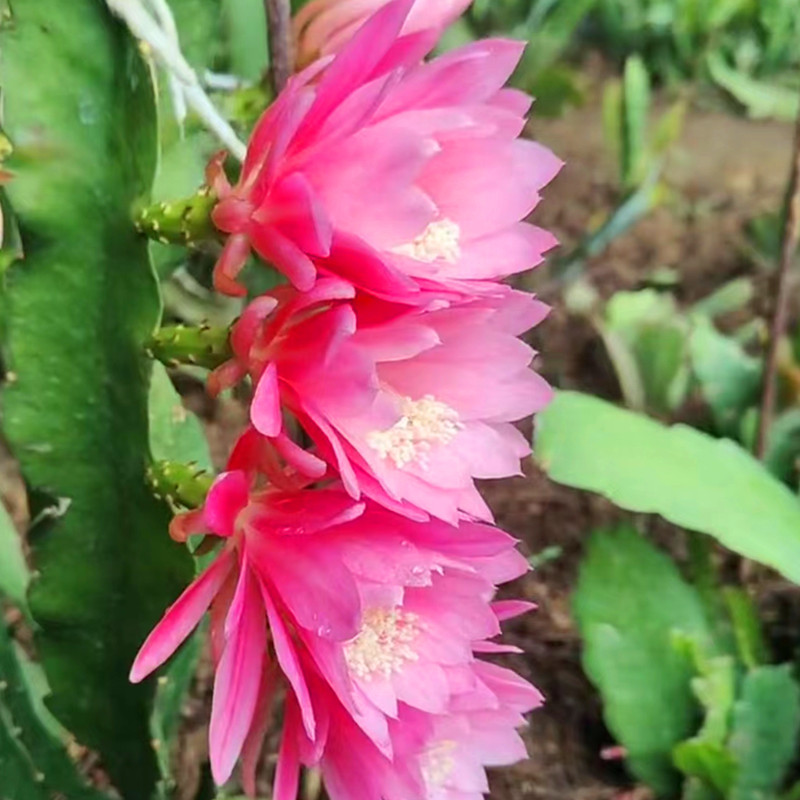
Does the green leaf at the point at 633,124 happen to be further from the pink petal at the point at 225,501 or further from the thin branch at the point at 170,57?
the pink petal at the point at 225,501

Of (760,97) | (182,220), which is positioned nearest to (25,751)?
(182,220)

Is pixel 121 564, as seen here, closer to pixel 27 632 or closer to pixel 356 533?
pixel 356 533

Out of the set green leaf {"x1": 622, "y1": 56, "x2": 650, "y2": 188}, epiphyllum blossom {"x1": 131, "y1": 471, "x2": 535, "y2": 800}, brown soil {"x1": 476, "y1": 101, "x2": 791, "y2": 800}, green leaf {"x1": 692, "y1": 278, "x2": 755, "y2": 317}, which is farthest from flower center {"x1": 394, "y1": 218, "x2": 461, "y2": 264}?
green leaf {"x1": 692, "y1": 278, "x2": 755, "y2": 317}

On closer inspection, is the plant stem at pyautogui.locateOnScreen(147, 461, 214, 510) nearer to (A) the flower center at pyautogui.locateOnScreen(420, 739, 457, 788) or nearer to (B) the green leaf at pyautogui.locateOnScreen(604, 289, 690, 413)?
(A) the flower center at pyautogui.locateOnScreen(420, 739, 457, 788)

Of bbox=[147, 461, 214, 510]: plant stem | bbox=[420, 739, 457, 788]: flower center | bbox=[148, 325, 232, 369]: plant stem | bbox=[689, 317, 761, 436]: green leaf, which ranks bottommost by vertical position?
bbox=[689, 317, 761, 436]: green leaf

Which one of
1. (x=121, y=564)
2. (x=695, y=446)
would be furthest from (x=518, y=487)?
(x=121, y=564)

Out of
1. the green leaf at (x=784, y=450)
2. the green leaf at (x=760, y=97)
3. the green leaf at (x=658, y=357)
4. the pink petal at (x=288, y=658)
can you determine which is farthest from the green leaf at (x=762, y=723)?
the green leaf at (x=760, y=97)
